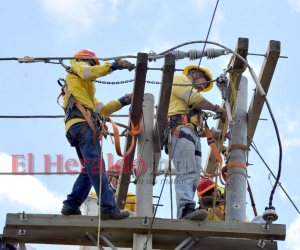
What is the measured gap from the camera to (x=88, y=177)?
5742mm

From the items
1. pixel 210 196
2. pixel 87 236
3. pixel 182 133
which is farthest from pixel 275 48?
pixel 87 236

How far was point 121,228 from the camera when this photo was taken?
211 inches

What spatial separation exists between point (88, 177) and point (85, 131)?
1.66 ft


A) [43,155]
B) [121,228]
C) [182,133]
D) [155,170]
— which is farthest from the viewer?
[43,155]

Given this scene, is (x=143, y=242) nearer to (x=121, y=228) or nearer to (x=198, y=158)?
Answer: (x=121, y=228)

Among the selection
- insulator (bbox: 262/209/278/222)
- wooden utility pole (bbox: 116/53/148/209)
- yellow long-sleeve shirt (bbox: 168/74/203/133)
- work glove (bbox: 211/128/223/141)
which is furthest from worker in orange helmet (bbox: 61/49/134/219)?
work glove (bbox: 211/128/223/141)

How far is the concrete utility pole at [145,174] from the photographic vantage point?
5480mm

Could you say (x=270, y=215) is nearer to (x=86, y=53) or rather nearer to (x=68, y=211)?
(x=68, y=211)

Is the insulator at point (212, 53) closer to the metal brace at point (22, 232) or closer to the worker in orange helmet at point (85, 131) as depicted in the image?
the worker in orange helmet at point (85, 131)

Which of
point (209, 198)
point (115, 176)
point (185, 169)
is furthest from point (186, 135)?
point (115, 176)

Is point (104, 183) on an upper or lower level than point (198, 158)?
lower

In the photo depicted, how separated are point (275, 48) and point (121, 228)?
2.68m

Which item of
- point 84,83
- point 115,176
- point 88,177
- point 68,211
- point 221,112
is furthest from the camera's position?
point 115,176

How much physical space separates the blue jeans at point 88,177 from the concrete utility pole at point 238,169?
150 centimetres
